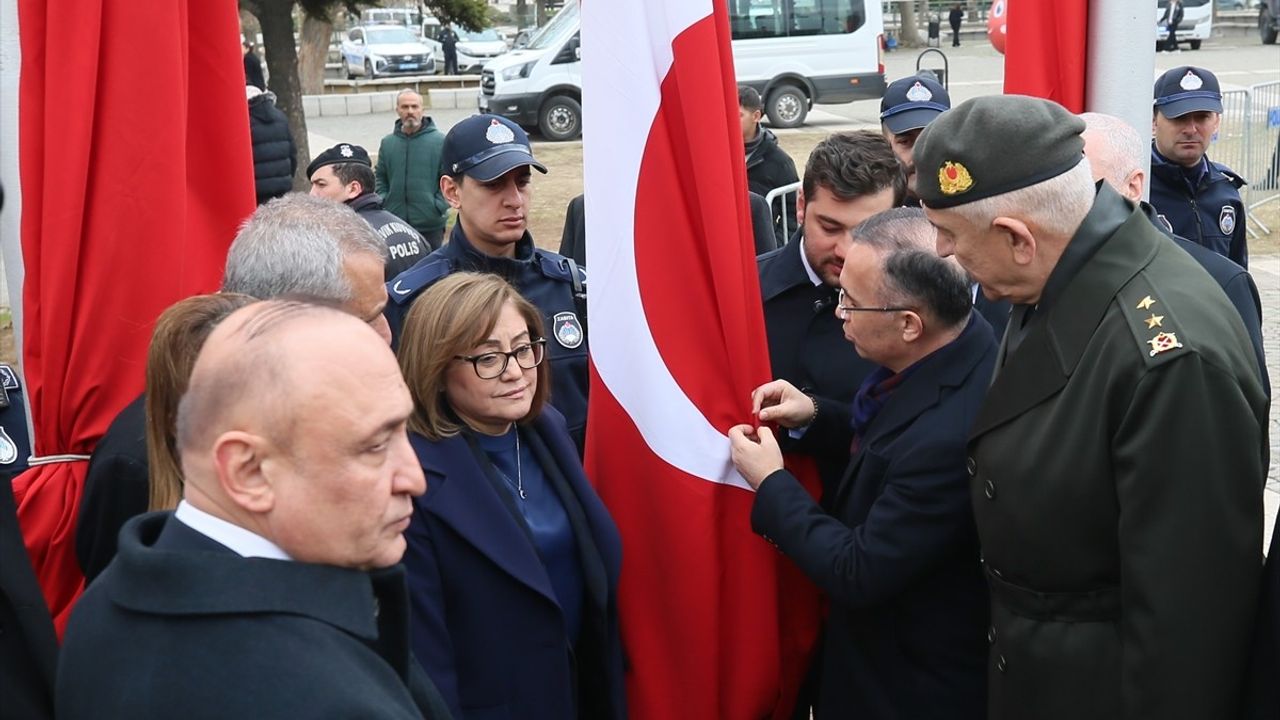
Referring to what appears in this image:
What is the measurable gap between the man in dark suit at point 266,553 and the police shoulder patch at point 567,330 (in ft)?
7.15

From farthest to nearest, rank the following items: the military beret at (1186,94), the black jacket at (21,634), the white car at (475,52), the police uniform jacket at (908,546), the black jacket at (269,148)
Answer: the white car at (475,52) < the black jacket at (269,148) < the military beret at (1186,94) < the police uniform jacket at (908,546) < the black jacket at (21,634)

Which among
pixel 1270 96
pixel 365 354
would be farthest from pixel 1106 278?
pixel 1270 96

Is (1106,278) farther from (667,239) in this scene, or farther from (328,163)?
(328,163)

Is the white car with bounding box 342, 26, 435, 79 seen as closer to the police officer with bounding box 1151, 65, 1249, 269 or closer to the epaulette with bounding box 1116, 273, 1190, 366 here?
the police officer with bounding box 1151, 65, 1249, 269

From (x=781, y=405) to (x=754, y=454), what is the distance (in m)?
0.14

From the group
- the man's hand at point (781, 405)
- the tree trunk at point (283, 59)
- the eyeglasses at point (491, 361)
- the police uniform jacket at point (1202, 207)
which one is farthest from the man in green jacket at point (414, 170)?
the eyeglasses at point (491, 361)

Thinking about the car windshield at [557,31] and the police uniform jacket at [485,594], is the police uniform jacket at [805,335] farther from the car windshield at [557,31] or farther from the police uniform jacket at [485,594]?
the car windshield at [557,31]

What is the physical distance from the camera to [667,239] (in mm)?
3033

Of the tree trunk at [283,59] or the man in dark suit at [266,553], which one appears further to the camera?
the tree trunk at [283,59]

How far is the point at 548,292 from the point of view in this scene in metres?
4.09

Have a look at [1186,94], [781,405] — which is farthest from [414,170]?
[781,405]

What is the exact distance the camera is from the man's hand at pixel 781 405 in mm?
3043

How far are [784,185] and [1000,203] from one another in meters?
6.16

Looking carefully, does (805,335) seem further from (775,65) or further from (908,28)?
(908,28)
